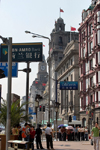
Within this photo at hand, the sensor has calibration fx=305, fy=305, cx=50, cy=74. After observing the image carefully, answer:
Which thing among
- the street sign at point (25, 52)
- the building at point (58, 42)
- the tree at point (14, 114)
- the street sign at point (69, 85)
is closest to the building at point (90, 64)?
the street sign at point (69, 85)

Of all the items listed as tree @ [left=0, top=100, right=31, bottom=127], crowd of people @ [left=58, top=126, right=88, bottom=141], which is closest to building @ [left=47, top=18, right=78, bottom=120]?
crowd of people @ [left=58, top=126, right=88, bottom=141]

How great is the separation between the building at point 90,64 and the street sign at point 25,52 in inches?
1098

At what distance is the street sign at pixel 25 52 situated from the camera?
23125 mm

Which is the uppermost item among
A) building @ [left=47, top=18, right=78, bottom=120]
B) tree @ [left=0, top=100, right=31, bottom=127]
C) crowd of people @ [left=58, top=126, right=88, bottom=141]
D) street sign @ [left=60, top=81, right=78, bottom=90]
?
building @ [left=47, top=18, right=78, bottom=120]

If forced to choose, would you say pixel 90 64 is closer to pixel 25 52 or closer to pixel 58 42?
pixel 25 52

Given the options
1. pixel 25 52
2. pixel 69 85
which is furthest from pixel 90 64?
pixel 25 52

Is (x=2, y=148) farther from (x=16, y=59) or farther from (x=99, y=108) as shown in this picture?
(x=99, y=108)

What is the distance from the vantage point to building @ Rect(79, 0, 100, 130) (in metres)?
52.8

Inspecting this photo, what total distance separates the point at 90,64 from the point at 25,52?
3604cm

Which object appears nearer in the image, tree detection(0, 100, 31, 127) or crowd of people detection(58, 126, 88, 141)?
tree detection(0, 100, 31, 127)

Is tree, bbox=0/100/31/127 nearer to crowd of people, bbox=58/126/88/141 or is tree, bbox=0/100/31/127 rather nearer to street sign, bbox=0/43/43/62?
street sign, bbox=0/43/43/62

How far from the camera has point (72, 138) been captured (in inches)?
1265

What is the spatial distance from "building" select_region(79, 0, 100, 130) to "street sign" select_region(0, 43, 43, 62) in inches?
1098

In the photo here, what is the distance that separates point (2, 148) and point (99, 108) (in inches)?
1426
